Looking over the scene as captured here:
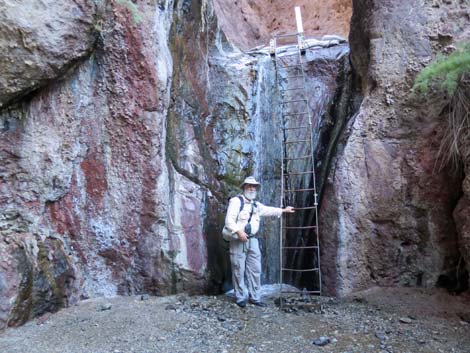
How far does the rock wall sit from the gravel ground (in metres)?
0.38

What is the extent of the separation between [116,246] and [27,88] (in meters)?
2.58

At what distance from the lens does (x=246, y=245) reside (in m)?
6.33

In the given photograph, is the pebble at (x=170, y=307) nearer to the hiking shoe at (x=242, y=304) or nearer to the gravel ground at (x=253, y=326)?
the gravel ground at (x=253, y=326)

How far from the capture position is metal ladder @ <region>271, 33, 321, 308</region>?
6.98m

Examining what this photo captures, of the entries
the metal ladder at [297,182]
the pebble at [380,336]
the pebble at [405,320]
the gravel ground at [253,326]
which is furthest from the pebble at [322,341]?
the metal ladder at [297,182]

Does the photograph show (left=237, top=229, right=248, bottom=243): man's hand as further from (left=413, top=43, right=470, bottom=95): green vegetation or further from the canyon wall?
(left=413, top=43, right=470, bottom=95): green vegetation

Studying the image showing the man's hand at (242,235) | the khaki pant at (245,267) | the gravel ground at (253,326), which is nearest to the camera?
the gravel ground at (253,326)

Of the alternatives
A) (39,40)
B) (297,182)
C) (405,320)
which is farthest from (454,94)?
(39,40)

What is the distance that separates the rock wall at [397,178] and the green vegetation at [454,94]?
0.19 metres

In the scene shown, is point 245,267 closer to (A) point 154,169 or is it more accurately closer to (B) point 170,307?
(B) point 170,307

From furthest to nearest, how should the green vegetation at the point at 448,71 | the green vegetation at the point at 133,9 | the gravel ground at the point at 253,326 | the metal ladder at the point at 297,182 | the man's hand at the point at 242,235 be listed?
the metal ladder at the point at 297,182, the green vegetation at the point at 133,9, the man's hand at the point at 242,235, the green vegetation at the point at 448,71, the gravel ground at the point at 253,326

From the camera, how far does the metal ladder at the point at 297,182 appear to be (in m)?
6.98

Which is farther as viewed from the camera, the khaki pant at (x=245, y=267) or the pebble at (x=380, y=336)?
the khaki pant at (x=245, y=267)

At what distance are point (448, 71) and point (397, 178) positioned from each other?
166 centimetres
